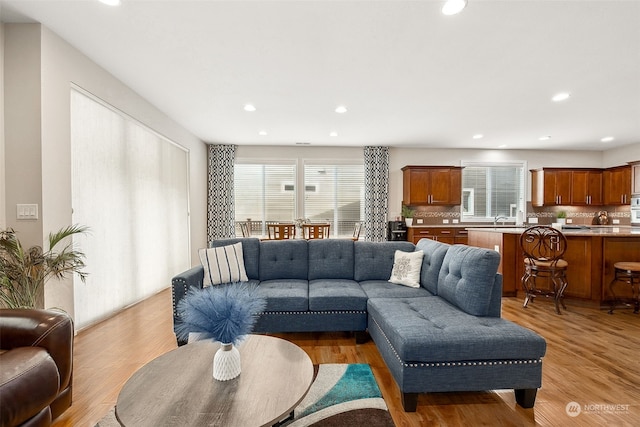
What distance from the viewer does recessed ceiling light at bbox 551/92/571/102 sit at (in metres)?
3.46

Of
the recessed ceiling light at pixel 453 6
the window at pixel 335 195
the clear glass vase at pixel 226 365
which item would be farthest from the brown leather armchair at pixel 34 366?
the window at pixel 335 195

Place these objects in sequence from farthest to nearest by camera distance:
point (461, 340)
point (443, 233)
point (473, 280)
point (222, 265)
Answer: point (443, 233) → point (222, 265) → point (473, 280) → point (461, 340)

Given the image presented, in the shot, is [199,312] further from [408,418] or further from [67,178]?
[67,178]

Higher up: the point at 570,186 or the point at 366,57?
the point at 366,57

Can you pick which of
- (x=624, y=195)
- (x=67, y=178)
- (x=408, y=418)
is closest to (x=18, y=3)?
(x=67, y=178)

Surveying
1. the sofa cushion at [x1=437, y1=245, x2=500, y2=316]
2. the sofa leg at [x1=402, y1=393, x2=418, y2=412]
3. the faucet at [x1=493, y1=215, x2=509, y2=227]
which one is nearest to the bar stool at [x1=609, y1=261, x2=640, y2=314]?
the sofa cushion at [x1=437, y1=245, x2=500, y2=316]

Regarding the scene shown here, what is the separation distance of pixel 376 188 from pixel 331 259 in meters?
3.40

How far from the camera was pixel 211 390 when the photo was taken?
1.20 metres

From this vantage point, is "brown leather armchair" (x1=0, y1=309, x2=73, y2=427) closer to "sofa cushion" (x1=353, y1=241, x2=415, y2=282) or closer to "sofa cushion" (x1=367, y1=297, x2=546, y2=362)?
"sofa cushion" (x1=367, y1=297, x2=546, y2=362)

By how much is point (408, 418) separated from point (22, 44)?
151 inches

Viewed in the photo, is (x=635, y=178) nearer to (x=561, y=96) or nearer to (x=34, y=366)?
(x=561, y=96)

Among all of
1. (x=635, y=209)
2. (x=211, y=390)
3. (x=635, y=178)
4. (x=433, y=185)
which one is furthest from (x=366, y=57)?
(x=635, y=209)

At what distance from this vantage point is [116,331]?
2848mm

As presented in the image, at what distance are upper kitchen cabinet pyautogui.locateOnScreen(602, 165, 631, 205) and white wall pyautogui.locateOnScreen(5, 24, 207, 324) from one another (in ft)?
29.4
